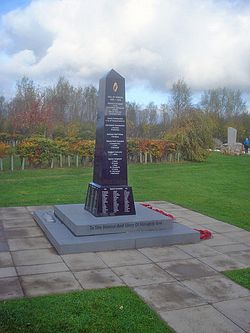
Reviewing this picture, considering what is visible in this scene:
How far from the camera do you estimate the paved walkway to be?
14.4 feet

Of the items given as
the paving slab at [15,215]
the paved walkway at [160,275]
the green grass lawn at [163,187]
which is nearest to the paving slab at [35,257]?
the paved walkway at [160,275]

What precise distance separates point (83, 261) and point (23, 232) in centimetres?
219

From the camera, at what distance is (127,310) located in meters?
4.34

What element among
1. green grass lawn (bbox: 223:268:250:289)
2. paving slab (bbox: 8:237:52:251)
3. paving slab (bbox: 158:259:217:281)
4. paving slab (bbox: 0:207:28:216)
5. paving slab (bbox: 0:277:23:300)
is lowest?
green grass lawn (bbox: 223:268:250:289)

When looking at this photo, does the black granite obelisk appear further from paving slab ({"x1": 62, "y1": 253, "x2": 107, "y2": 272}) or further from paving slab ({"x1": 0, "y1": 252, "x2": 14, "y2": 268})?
paving slab ({"x1": 0, "y1": 252, "x2": 14, "y2": 268})

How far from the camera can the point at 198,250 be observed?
270 inches

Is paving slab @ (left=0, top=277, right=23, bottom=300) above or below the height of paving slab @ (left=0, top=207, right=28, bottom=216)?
below

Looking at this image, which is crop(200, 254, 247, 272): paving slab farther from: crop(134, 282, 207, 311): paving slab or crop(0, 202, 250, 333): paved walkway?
crop(134, 282, 207, 311): paving slab

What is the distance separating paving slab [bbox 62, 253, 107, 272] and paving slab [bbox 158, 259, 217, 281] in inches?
37.9

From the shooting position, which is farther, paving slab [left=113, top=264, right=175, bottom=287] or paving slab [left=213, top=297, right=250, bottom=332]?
paving slab [left=113, top=264, right=175, bottom=287]

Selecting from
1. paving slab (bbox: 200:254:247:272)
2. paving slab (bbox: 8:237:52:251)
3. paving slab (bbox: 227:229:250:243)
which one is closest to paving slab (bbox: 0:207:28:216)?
paving slab (bbox: 8:237:52:251)

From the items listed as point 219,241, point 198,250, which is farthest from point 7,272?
point 219,241

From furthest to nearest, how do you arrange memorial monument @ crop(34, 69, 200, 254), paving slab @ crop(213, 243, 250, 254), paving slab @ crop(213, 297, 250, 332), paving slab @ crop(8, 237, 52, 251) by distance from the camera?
memorial monument @ crop(34, 69, 200, 254) → paving slab @ crop(213, 243, 250, 254) → paving slab @ crop(8, 237, 52, 251) → paving slab @ crop(213, 297, 250, 332)

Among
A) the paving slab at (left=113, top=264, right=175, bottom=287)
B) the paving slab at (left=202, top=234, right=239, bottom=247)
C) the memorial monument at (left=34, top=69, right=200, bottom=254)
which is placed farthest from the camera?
the paving slab at (left=202, top=234, right=239, bottom=247)
